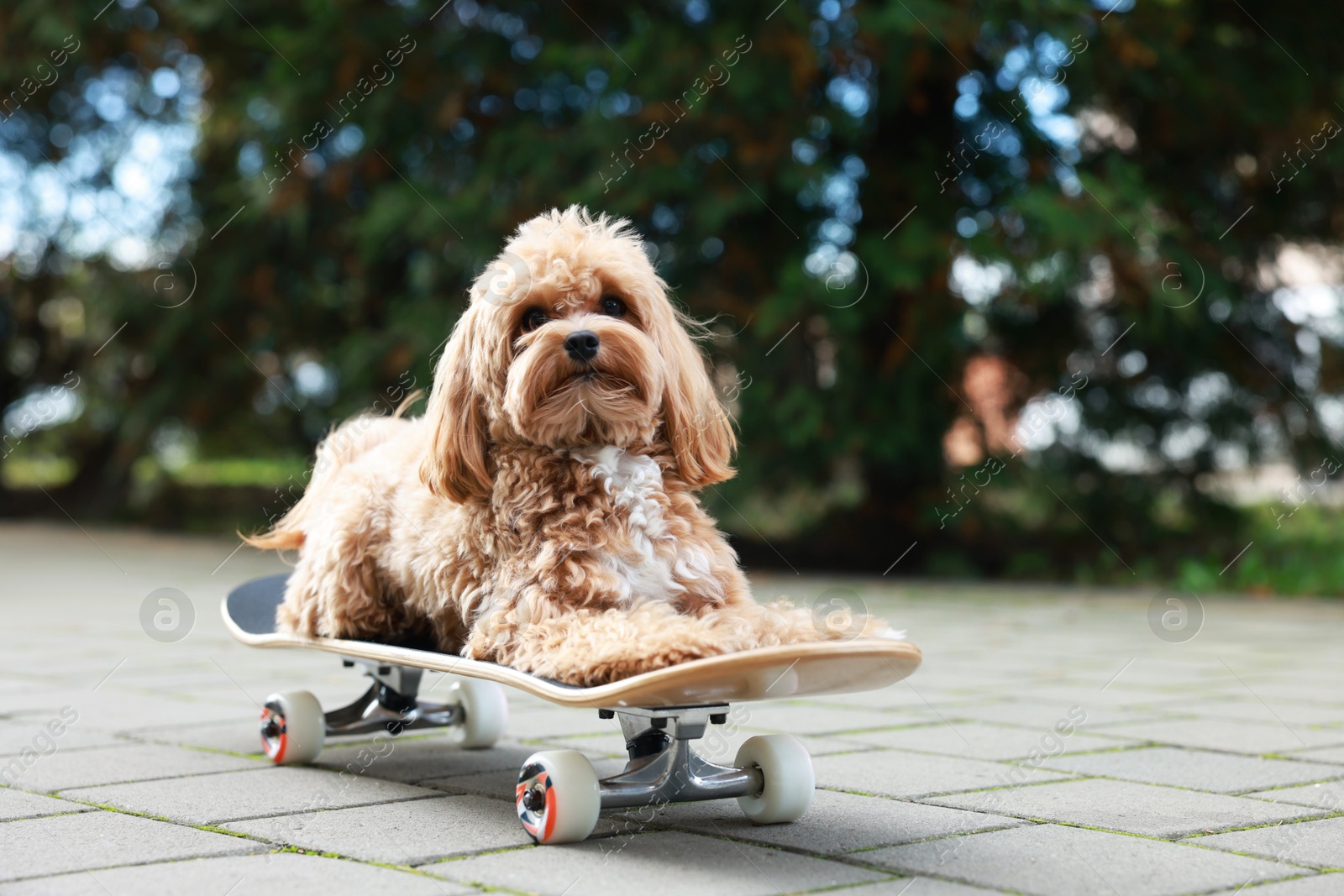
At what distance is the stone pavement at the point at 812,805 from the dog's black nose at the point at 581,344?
1.02 meters

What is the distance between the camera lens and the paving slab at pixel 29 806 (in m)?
2.99

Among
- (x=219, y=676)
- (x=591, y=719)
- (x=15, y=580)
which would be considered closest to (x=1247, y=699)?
(x=591, y=719)

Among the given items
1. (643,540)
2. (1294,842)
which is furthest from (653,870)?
(1294,842)

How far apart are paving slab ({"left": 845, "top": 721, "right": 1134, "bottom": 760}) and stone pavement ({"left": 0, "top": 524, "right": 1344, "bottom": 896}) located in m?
0.01

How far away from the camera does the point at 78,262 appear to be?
14805mm

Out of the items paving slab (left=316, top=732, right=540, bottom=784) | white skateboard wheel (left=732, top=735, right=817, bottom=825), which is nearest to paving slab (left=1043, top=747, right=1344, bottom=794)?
white skateboard wheel (left=732, top=735, right=817, bottom=825)

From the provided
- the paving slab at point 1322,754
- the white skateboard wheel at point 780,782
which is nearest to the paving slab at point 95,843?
the white skateboard wheel at point 780,782

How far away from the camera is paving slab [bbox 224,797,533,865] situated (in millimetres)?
2697

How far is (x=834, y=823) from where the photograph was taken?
298 centimetres

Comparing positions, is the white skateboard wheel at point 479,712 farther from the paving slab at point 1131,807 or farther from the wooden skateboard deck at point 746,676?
the paving slab at point 1131,807

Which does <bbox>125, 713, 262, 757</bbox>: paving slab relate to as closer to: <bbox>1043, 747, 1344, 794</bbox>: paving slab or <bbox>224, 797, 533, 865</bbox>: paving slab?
<bbox>224, 797, 533, 865</bbox>: paving slab

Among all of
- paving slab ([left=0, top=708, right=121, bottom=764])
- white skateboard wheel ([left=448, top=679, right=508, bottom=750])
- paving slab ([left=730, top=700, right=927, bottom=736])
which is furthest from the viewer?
paving slab ([left=730, top=700, right=927, bottom=736])

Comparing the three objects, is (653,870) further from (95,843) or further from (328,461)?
(328,461)

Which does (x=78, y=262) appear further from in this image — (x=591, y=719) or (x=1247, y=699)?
(x=1247, y=699)
